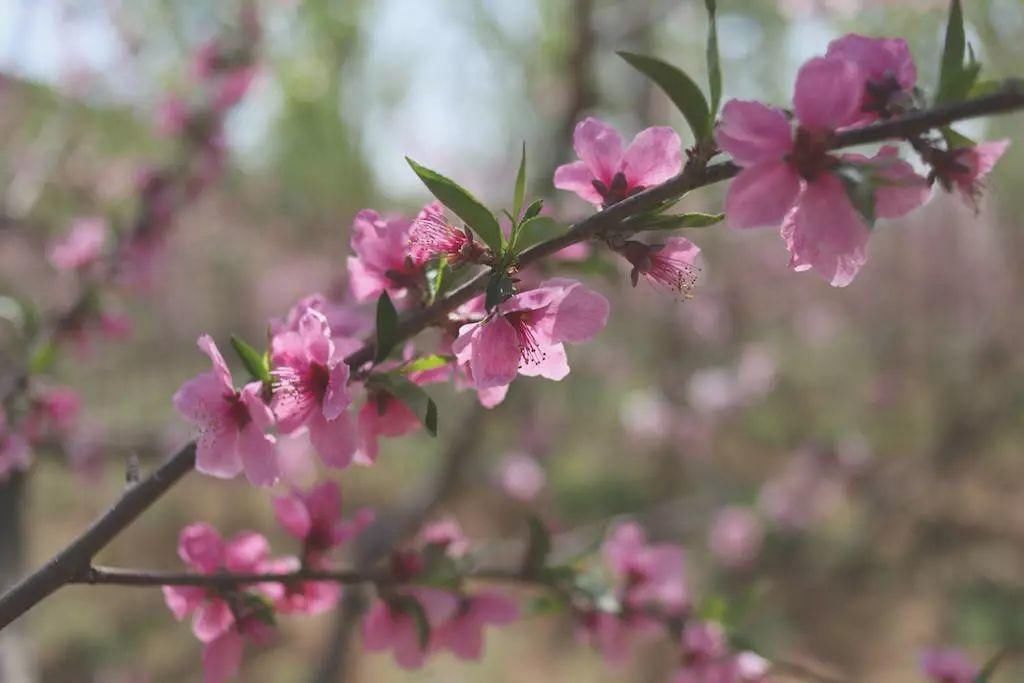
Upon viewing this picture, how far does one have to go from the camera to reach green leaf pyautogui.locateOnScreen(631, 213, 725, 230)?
1.83ft

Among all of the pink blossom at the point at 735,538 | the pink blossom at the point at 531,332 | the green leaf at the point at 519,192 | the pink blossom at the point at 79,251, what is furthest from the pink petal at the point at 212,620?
the pink blossom at the point at 735,538

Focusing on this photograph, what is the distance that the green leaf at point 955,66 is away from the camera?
527mm

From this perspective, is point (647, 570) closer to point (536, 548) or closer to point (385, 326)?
point (536, 548)

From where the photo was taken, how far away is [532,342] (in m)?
0.61

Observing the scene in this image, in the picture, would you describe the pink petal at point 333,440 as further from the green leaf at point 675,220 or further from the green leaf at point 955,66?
the green leaf at point 955,66

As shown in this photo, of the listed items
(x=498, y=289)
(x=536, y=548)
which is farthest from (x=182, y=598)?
(x=498, y=289)

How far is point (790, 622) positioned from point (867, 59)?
388cm

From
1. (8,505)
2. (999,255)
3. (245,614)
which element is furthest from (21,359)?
(999,255)

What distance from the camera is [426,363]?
0.66 metres

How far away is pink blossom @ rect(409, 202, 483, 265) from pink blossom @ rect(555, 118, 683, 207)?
0.11m

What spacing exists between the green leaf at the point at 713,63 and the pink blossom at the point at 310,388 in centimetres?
34

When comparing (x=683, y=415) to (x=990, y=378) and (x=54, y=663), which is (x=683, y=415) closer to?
(x=990, y=378)

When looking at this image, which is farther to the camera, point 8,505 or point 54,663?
point 54,663

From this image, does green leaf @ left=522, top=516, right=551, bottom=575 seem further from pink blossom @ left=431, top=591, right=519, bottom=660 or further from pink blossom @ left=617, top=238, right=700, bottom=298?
pink blossom @ left=617, top=238, right=700, bottom=298
